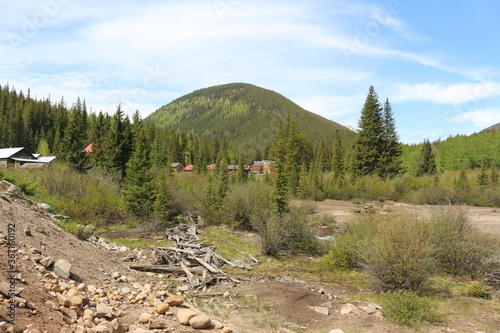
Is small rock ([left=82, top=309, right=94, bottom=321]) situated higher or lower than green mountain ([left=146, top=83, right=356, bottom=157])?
lower

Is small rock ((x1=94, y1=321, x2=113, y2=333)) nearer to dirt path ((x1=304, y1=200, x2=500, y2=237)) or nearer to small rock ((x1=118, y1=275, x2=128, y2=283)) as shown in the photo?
small rock ((x1=118, y1=275, x2=128, y2=283))

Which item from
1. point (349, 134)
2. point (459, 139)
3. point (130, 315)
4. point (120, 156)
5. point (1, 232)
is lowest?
point (130, 315)

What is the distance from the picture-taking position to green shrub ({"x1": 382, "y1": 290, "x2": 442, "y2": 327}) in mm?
6055

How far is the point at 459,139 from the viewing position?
54.8 m

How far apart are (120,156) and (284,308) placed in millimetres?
23299

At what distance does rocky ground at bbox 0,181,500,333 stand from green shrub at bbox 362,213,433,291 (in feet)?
3.22

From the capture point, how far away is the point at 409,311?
615 cm

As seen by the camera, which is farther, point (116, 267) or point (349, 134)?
point (349, 134)

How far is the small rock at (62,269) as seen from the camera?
5.74m

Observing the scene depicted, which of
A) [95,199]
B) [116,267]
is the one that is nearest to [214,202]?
[95,199]

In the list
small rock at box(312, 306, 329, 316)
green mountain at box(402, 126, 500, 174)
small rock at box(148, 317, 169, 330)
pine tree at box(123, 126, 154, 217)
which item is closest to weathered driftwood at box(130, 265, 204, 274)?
small rock at box(148, 317, 169, 330)

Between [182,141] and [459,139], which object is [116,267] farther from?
[182,141]

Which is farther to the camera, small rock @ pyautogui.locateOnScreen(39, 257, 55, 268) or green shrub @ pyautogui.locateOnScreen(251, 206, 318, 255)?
green shrub @ pyautogui.locateOnScreen(251, 206, 318, 255)

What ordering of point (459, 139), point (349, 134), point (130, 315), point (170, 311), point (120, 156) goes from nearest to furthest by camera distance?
1. point (130, 315)
2. point (170, 311)
3. point (120, 156)
4. point (459, 139)
5. point (349, 134)
